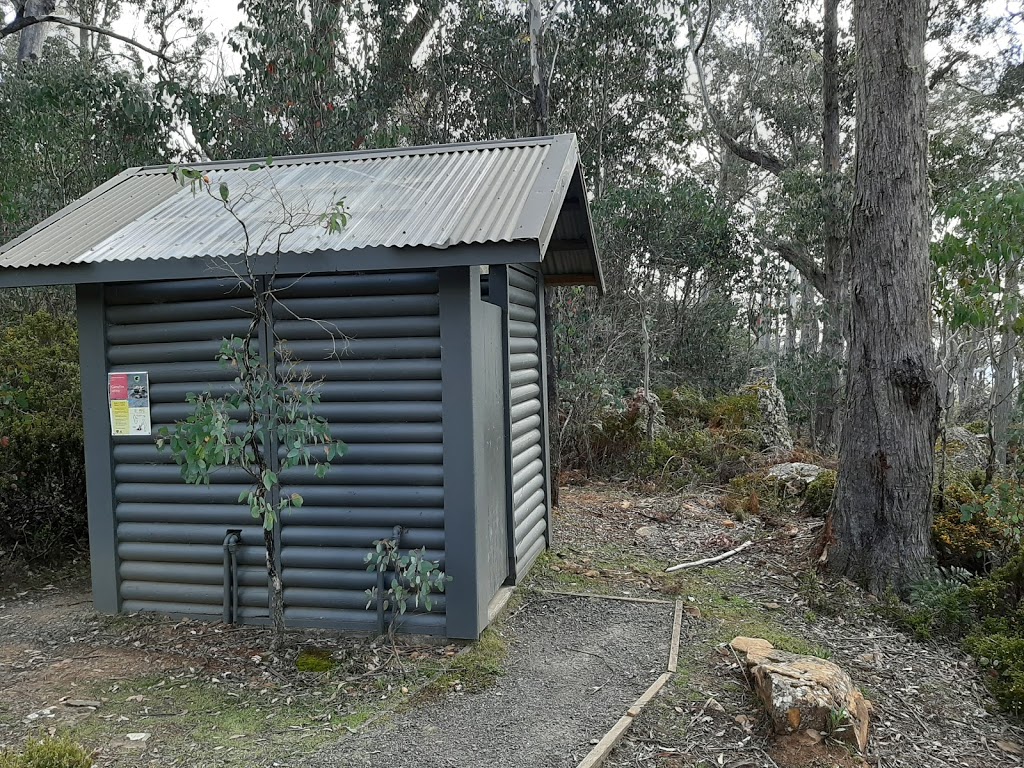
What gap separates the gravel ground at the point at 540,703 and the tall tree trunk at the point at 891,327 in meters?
1.78

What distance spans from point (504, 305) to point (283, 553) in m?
2.26

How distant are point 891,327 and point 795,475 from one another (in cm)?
360

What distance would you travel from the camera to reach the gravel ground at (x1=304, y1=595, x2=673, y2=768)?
11.6 ft

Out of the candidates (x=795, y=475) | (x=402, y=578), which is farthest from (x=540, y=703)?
(x=795, y=475)

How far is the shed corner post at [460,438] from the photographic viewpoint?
453 cm

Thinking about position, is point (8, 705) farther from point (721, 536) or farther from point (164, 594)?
point (721, 536)

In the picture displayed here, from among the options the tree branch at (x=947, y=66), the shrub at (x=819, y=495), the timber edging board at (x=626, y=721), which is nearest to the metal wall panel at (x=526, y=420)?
the timber edging board at (x=626, y=721)

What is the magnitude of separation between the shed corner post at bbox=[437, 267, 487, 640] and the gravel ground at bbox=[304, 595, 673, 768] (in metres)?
0.55

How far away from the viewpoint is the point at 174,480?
507 centimetres

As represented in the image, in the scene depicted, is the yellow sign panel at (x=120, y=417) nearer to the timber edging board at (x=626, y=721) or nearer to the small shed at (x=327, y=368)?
the small shed at (x=327, y=368)

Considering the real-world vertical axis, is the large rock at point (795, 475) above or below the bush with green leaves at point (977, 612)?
above

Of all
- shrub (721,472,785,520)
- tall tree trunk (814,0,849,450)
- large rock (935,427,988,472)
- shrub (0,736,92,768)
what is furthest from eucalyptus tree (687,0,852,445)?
shrub (0,736,92,768)

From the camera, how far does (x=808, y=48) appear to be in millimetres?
16000

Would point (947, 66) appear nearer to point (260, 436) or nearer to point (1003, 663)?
point (1003, 663)
